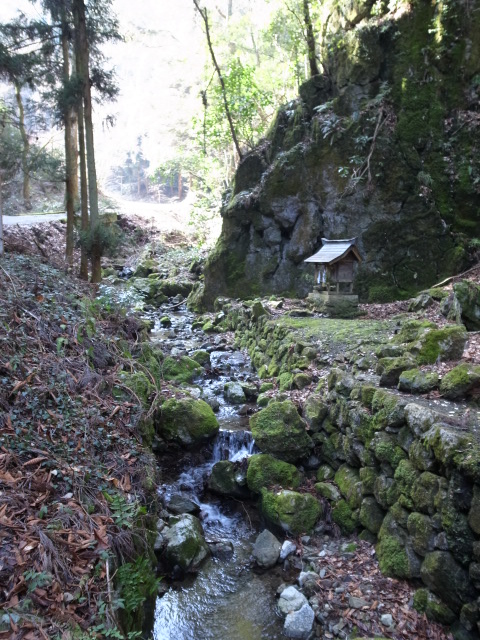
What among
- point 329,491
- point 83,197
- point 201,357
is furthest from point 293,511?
point 83,197

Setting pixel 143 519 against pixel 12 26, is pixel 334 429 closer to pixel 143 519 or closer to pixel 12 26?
pixel 143 519

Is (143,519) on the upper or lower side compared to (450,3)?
lower

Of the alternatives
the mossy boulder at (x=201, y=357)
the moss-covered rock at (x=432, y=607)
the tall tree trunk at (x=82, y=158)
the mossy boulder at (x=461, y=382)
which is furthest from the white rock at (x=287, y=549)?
the tall tree trunk at (x=82, y=158)

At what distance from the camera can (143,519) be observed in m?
4.00

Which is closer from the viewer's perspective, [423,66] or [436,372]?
[436,372]

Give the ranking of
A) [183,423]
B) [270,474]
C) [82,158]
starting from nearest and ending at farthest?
[270,474] < [183,423] < [82,158]

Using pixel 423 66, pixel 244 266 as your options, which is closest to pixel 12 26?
pixel 244 266

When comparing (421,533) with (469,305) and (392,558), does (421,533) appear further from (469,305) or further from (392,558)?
(469,305)

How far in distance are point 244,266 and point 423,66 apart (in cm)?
868

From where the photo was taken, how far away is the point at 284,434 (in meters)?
5.96

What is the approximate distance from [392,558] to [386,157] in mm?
11890

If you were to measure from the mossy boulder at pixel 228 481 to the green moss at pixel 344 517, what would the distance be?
1.32 metres

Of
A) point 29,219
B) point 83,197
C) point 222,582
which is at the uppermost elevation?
point 29,219

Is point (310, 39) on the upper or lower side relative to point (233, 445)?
upper
